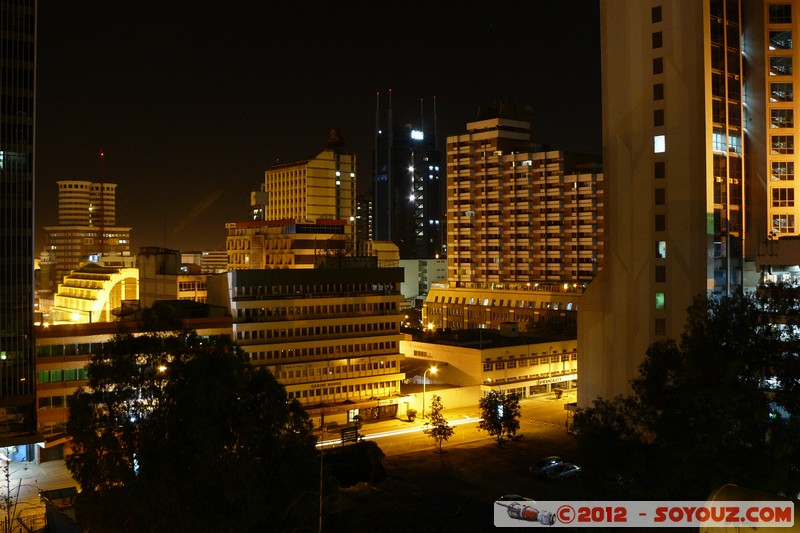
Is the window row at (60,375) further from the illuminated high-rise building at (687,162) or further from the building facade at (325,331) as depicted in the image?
the illuminated high-rise building at (687,162)

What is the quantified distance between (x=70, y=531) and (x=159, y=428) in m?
8.03

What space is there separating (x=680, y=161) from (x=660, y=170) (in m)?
1.08

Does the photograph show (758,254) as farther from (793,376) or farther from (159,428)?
(159,428)

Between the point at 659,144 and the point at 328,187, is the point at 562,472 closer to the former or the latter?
the point at 659,144

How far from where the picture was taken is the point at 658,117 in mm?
37375

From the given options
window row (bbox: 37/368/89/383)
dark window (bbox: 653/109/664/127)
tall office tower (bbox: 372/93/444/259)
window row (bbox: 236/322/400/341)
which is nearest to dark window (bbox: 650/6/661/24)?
dark window (bbox: 653/109/664/127)

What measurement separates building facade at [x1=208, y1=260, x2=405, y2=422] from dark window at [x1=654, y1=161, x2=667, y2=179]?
1869cm

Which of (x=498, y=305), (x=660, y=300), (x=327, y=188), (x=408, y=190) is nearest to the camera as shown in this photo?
(x=660, y=300)

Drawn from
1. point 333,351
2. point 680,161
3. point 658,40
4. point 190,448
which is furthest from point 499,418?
point 190,448

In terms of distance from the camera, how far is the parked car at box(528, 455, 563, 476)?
35.7 metres

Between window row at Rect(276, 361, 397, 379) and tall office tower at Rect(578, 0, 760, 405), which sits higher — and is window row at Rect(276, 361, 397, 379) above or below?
below

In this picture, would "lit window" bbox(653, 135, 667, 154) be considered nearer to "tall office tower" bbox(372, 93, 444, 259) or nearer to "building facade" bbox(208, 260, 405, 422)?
"building facade" bbox(208, 260, 405, 422)

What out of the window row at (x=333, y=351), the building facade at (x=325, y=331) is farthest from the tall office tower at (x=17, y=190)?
the window row at (x=333, y=351)

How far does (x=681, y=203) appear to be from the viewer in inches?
1438
